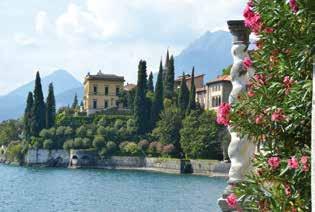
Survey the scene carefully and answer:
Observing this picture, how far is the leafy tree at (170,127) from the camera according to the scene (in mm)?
77375

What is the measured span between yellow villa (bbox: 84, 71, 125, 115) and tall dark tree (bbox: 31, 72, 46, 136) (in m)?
19.8

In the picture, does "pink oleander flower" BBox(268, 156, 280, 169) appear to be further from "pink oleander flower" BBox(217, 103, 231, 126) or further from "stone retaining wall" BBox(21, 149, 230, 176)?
"stone retaining wall" BBox(21, 149, 230, 176)

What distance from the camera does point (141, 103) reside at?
264 ft

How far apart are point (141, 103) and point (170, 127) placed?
4943mm

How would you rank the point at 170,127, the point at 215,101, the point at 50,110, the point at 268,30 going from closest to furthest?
1. the point at 268,30
2. the point at 170,127
3. the point at 50,110
4. the point at 215,101

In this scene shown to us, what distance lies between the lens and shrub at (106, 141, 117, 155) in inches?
3413

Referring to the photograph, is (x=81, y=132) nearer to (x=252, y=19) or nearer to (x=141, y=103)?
(x=141, y=103)

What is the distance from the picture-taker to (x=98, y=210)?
35.7 m

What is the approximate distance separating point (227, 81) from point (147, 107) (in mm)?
10656

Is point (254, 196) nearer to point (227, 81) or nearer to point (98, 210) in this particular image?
point (98, 210)

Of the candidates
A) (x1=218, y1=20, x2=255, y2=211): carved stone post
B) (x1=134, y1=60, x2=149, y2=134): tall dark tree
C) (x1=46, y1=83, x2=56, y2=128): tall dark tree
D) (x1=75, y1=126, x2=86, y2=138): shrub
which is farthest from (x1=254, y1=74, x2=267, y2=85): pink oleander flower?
(x1=75, y1=126, x2=86, y2=138): shrub

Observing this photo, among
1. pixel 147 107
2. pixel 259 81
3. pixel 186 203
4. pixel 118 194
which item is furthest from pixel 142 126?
pixel 259 81

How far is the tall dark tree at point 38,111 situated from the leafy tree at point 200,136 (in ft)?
64.2

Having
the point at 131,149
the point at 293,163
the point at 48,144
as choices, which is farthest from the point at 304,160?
the point at 48,144
